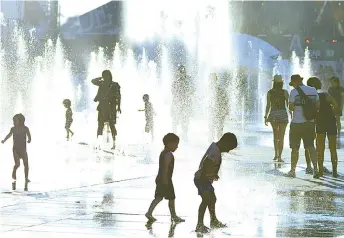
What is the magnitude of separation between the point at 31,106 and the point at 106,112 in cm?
3112

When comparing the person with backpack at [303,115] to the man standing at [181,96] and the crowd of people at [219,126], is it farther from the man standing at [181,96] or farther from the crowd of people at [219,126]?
the man standing at [181,96]

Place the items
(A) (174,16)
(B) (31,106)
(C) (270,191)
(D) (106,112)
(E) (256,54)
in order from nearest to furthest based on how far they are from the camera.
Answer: (C) (270,191), (D) (106,112), (B) (31,106), (A) (174,16), (E) (256,54)

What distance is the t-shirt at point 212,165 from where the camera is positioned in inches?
384

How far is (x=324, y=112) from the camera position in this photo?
15.3 meters

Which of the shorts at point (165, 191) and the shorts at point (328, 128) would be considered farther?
the shorts at point (328, 128)

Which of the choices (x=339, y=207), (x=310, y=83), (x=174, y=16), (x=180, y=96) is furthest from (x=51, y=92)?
(x=174, y=16)

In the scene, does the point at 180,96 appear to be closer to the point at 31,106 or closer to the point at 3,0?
the point at 31,106

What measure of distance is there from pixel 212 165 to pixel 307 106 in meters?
5.38

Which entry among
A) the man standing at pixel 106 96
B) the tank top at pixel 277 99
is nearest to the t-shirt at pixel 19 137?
the tank top at pixel 277 99

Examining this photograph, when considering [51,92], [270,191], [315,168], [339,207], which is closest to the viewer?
[339,207]

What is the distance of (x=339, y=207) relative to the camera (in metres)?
11.4

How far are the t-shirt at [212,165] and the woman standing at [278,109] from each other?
8029mm

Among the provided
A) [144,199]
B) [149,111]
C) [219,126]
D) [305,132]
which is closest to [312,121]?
[305,132]

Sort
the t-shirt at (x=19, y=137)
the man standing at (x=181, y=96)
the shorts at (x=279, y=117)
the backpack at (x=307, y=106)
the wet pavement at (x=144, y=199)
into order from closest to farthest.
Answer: the wet pavement at (x=144, y=199), the t-shirt at (x=19, y=137), the backpack at (x=307, y=106), the shorts at (x=279, y=117), the man standing at (x=181, y=96)
